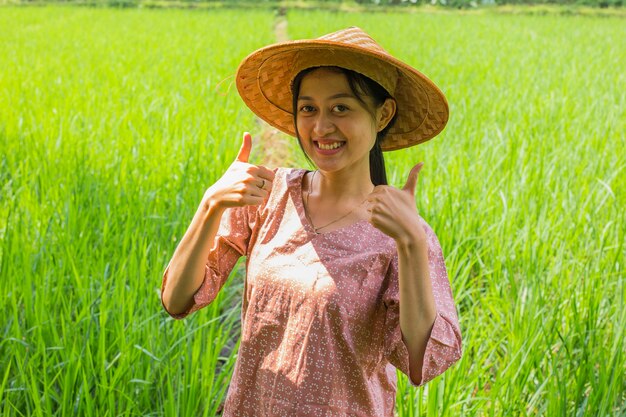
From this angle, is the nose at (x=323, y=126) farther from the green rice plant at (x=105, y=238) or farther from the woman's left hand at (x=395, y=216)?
the green rice plant at (x=105, y=238)

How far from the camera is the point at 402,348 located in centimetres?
115

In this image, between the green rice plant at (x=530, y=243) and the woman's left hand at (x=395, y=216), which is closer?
the woman's left hand at (x=395, y=216)

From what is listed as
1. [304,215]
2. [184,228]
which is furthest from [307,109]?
[184,228]

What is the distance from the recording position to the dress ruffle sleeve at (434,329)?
1123mm

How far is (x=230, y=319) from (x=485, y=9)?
26408 mm

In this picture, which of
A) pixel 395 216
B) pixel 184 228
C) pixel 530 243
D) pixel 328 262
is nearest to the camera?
pixel 395 216

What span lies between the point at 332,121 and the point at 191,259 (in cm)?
29

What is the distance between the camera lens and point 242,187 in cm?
117

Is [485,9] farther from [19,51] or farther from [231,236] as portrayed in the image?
[231,236]

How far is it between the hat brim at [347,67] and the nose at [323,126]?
81mm

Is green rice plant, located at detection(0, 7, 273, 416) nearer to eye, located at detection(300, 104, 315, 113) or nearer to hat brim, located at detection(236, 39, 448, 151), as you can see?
hat brim, located at detection(236, 39, 448, 151)

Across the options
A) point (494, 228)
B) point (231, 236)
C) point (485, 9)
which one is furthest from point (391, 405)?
point (485, 9)

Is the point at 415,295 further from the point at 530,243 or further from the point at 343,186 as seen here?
the point at 530,243

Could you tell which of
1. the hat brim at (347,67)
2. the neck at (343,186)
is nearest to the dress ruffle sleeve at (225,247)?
the neck at (343,186)
